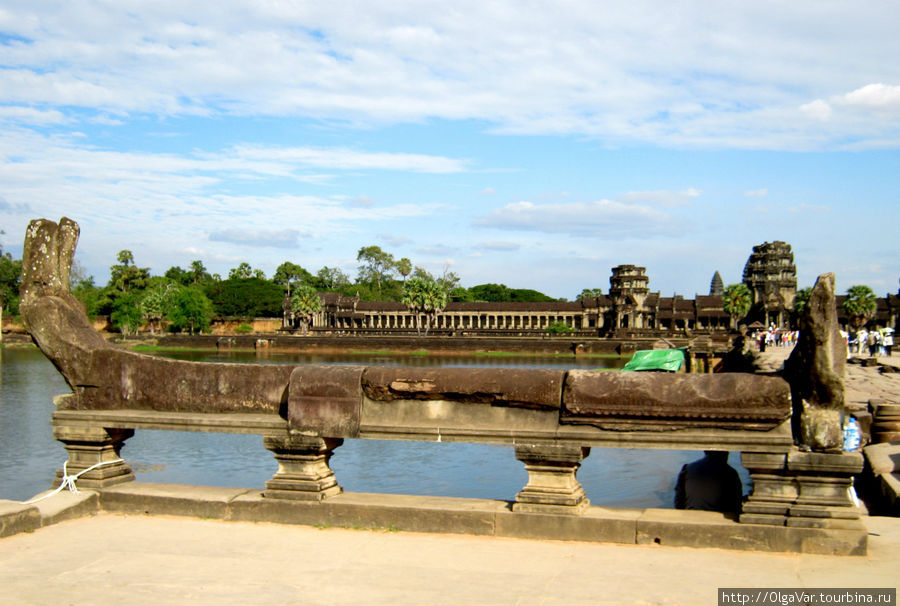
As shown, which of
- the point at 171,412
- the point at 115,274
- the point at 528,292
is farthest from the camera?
the point at 528,292

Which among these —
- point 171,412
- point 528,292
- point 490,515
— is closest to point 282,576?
point 490,515

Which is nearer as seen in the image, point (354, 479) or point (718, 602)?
point (718, 602)

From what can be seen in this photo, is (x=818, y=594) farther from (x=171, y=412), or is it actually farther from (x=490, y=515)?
(x=171, y=412)

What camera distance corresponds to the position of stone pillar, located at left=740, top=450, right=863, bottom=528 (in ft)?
17.8

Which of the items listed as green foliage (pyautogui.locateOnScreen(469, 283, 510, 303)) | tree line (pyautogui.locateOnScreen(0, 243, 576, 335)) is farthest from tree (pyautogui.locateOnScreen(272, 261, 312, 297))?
green foliage (pyautogui.locateOnScreen(469, 283, 510, 303))

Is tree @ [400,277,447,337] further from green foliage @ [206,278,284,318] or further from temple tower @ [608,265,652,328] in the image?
green foliage @ [206,278,284,318]

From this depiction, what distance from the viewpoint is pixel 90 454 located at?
23.5ft

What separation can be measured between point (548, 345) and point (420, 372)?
71197 millimetres

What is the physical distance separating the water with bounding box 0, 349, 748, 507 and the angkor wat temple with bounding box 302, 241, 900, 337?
69457mm

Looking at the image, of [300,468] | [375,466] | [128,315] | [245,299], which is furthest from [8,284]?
[300,468]

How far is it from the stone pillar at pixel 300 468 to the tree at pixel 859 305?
2613 inches

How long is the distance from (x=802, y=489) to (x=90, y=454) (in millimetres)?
5979

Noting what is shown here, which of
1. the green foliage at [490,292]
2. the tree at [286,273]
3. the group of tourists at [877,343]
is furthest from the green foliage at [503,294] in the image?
the group of tourists at [877,343]

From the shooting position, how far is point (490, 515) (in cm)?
605
